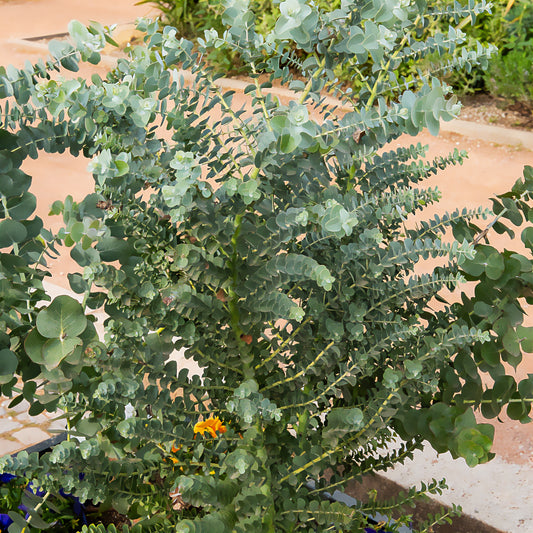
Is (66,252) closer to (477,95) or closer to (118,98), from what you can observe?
(118,98)

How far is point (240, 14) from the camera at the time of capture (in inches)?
42.1

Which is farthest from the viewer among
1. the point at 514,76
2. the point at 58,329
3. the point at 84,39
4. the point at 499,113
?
the point at 499,113

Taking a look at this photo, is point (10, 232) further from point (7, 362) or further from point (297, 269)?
point (297, 269)

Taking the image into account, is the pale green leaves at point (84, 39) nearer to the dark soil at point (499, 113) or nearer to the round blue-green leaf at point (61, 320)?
the round blue-green leaf at point (61, 320)

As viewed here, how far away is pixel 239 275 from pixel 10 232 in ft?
1.24

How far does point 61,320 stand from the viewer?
0.91 metres

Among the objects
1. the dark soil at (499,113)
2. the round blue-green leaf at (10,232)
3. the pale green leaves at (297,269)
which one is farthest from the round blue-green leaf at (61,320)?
the dark soil at (499,113)

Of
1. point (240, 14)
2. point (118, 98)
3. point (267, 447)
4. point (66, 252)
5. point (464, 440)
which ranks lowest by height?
point (66, 252)

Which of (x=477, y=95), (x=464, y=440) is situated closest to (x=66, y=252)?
(x=464, y=440)

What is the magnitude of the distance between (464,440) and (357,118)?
0.56m

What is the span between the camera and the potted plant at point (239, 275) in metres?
0.98

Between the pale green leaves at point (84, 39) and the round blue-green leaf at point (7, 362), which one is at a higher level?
the pale green leaves at point (84, 39)

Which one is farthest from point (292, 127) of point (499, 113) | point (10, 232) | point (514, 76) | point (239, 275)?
point (499, 113)

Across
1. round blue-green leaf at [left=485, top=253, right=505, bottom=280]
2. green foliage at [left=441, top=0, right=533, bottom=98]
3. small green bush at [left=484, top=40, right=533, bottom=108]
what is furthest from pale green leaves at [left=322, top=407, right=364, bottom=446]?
small green bush at [left=484, top=40, right=533, bottom=108]
